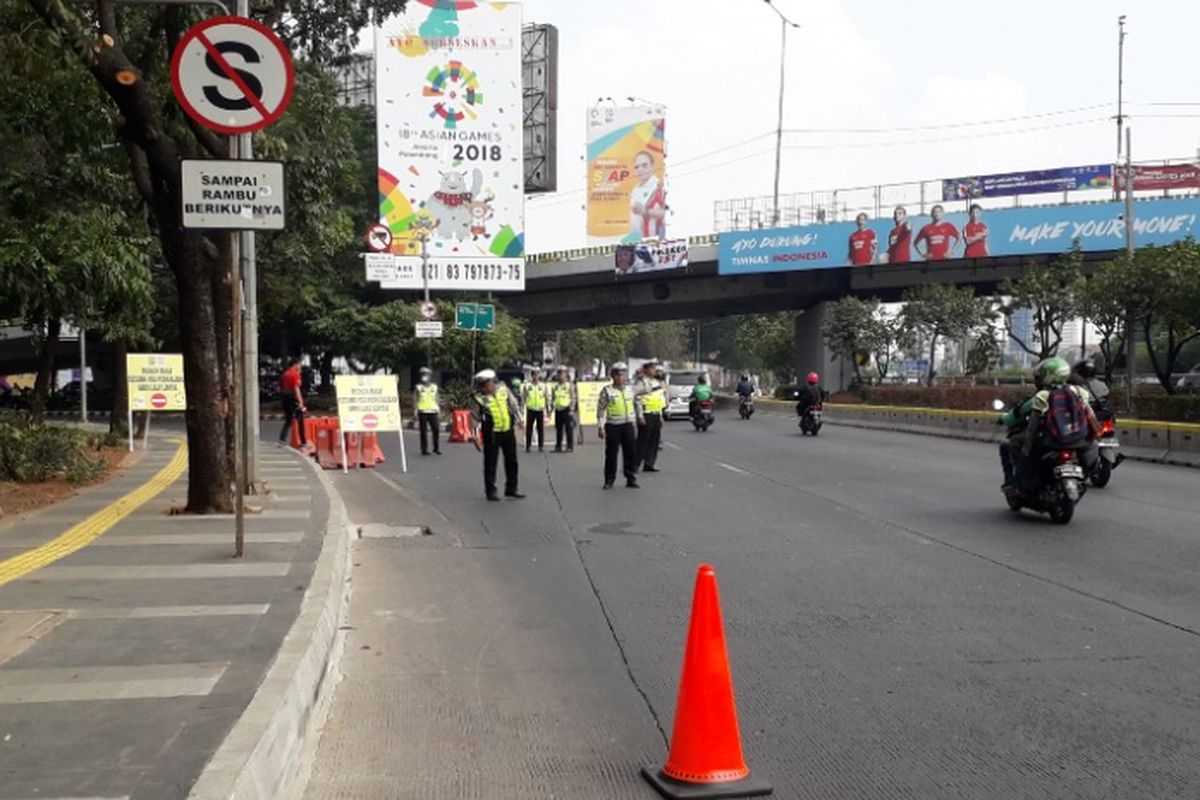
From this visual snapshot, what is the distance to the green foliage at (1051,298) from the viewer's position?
34500mm

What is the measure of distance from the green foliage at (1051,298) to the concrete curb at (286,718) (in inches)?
1226

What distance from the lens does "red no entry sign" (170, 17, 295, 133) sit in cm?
821

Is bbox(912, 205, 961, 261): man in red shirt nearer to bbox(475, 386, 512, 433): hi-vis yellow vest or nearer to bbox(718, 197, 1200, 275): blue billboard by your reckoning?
bbox(718, 197, 1200, 275): blue billboard

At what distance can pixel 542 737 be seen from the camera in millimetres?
5293

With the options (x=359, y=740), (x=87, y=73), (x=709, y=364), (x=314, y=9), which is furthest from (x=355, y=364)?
(x=709, y=364)

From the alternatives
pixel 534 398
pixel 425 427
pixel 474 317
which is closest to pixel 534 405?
pixel 534 398

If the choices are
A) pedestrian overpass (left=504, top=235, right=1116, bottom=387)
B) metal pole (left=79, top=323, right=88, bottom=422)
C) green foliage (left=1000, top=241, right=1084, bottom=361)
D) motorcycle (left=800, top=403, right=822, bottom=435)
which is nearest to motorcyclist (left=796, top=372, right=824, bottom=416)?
motorcycle (left=800, top=403, right=822, bottom=435)

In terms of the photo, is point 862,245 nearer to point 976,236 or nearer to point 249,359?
point 976,236

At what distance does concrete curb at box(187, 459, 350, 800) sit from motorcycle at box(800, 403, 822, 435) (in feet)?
70.1

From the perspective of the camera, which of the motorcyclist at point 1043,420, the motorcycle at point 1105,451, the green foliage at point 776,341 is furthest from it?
the green foliage at point 776,341

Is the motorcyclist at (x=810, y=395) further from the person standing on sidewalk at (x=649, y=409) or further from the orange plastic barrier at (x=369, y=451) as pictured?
the orange plastic barrier at (x=369, y=451)

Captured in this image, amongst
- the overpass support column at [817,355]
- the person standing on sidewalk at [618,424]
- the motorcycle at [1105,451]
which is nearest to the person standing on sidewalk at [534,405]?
the person standing on sidewalk at [618,424]

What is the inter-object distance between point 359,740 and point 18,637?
231 cm

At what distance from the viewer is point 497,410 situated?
1454 centimetres
